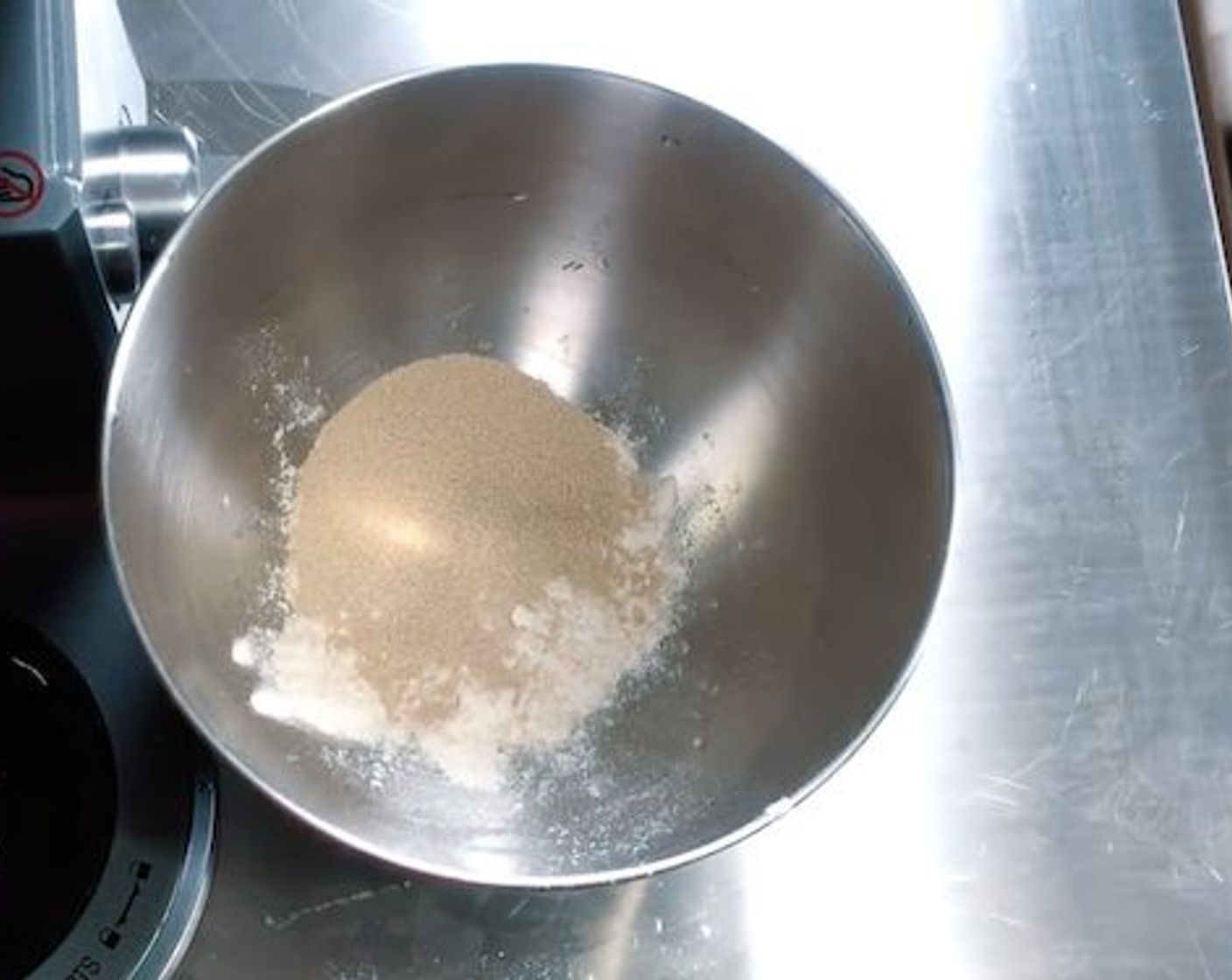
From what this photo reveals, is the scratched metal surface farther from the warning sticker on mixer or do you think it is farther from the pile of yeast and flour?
the warning sticker on mixer

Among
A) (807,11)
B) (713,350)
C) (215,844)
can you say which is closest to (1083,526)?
(713,350)

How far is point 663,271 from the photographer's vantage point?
2.56ft

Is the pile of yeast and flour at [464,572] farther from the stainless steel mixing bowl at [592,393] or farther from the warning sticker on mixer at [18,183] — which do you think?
the warning sticker on mixer at [18,183]

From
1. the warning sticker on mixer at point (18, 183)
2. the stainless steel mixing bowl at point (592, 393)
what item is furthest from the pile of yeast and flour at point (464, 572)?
the warning sticker on mixer at point (18, 183)

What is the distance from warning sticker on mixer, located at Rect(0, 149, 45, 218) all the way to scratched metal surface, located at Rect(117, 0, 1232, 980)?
0.25 meters

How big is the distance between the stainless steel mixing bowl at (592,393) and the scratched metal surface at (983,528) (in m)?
0.05

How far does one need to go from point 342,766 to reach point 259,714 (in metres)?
0.04

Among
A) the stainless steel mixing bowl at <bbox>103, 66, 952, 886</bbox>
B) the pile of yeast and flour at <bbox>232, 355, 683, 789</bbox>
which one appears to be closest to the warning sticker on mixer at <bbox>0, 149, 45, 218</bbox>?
the stainless steel mixing bowl at <bbox>103, 66, 952, 886</bbox>

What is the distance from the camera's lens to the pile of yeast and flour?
0.71 m

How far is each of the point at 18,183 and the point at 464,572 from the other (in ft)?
0.86

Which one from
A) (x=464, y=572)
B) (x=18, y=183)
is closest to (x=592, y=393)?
(x=464, y=572)

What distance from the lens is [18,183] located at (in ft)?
1.85

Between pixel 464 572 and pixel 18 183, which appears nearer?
pixel 18 183

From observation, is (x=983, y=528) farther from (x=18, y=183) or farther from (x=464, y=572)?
(x=18, y=183)
